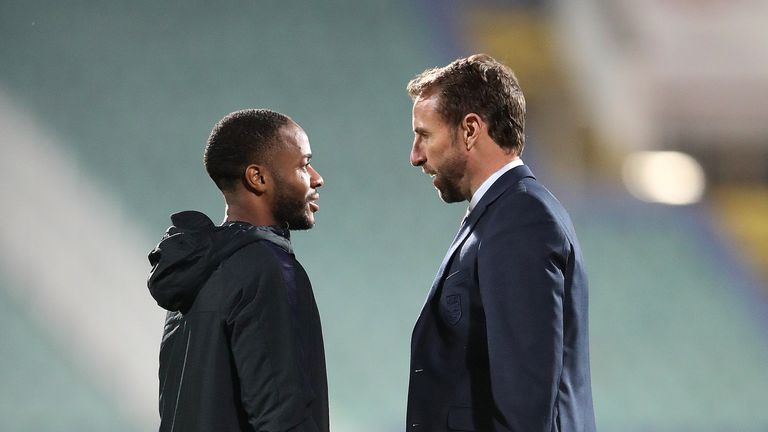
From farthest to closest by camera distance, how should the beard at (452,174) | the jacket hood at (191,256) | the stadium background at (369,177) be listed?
the stadium background at (369,177), the beard at (452,174), the jacket hood at (191,256)

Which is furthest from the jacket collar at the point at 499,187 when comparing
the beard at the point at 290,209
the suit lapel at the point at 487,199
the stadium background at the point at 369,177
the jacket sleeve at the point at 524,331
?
the stadium background at the point at 369,177

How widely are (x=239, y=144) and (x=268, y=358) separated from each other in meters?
0.37

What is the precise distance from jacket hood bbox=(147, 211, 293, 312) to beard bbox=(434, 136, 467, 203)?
0.30 metres

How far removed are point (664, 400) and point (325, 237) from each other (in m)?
1.68

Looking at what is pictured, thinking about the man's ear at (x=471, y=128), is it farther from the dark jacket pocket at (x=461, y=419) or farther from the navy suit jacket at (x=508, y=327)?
the dark jacket pocket at (x=461, y=419)

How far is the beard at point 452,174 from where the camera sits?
159 centimetres

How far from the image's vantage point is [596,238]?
14.0ft

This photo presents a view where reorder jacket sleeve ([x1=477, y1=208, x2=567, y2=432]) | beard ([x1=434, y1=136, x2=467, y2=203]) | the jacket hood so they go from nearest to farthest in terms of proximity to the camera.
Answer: jacket sleeve ([x1=477, y1=208, x2=567, y2=432]) < the jacket hood < beard ([x1=434, y1=136, x2=467, y2=203])

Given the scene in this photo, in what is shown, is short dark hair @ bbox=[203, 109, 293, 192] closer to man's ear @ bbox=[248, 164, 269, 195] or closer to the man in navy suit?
man's ear @ bbox=[248, 164, 269, 195]

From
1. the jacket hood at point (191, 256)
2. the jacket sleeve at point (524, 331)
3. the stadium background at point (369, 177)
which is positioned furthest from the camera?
the stadium background at point (369, 177)

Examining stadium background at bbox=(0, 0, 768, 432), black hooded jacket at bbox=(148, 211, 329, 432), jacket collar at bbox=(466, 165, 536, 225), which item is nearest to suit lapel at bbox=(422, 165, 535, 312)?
jacket collar at bbox=(466, 165, 536, 225)

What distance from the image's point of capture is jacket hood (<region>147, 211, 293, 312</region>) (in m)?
1.48

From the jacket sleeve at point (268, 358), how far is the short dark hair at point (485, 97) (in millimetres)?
416

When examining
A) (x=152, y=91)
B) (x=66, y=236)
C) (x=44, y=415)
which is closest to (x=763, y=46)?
(x=152, y=91)
